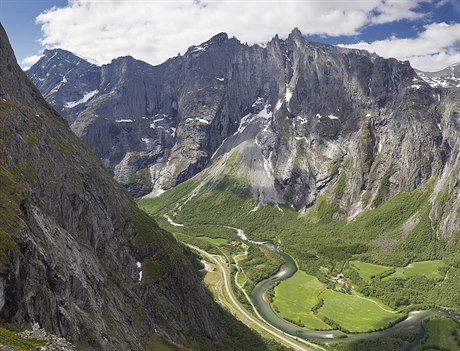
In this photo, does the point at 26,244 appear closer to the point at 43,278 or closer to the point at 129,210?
the point at 43,278

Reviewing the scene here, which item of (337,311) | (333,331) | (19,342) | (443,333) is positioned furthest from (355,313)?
(19,342)

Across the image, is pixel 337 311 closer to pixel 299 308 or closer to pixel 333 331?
pixel 299 308

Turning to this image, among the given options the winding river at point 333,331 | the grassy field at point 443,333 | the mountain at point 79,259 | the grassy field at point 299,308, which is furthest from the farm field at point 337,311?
the mountain at point 79,259

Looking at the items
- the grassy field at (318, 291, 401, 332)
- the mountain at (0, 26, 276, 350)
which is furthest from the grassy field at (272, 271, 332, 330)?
the mountain at (0, 26, 276, 350)

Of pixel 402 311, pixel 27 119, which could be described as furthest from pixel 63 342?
pixel 402 311

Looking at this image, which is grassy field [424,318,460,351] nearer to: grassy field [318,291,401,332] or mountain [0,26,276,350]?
grassy field [318,291,401,332]
